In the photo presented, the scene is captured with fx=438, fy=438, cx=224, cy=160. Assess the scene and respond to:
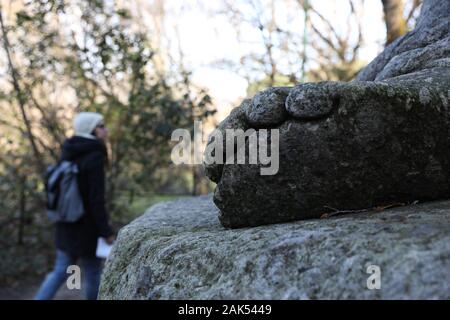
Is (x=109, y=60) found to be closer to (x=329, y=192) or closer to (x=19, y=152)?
(x=19, y=152)

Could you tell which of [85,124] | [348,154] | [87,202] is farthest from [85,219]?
[348,154]

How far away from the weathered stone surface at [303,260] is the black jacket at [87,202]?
1596 mm

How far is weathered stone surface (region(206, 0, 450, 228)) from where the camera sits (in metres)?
1.74

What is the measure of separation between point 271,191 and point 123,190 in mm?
6175

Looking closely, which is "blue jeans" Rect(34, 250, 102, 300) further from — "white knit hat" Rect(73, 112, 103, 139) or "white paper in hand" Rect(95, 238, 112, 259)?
"white knit hat" Rect(73, 112, 103, 139)

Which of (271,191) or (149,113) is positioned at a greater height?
(149,113)

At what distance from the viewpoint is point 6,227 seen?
22.5 feet

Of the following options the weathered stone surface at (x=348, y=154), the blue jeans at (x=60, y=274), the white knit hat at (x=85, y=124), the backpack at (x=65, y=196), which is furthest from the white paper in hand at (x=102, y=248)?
the weathered stone surface at (x=348, y=154)

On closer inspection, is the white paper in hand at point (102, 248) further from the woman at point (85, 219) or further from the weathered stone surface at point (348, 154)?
the weathered stone surface at point (348, 154)

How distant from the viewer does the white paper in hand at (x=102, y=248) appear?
3.58 metres

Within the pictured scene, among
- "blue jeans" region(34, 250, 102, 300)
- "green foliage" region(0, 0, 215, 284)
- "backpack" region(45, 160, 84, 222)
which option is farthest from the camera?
"green foliage" region(0, 0, 215, 284)

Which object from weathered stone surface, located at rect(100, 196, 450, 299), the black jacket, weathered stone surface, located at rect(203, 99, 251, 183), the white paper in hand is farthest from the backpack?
weathered stone surface, located at rect(203, 99, 251, 183)

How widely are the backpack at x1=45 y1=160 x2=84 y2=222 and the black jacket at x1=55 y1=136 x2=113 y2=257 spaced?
0.16ft
